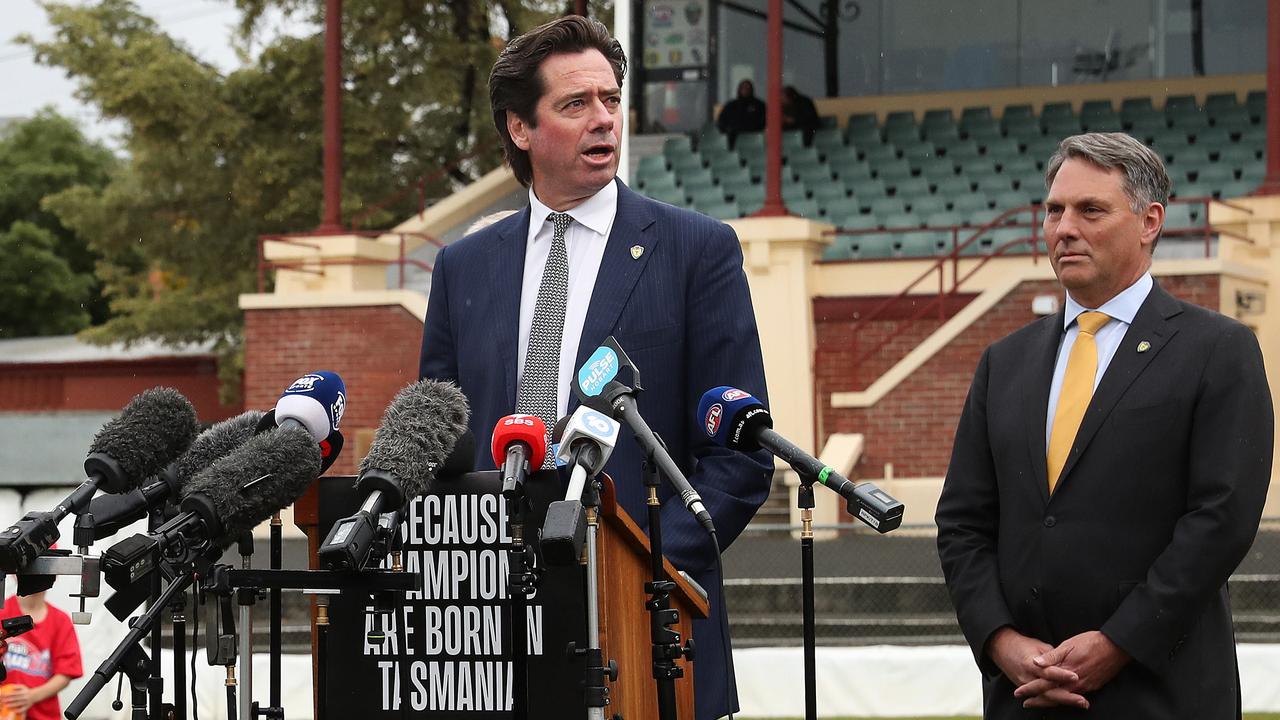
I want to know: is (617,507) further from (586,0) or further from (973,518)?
(586,0)

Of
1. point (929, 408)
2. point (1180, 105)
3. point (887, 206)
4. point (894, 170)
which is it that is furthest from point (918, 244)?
point (1180, 105)

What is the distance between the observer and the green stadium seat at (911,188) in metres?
21.6

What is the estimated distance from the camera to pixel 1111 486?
4082 millimetres

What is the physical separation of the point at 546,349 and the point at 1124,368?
1388 millimetres

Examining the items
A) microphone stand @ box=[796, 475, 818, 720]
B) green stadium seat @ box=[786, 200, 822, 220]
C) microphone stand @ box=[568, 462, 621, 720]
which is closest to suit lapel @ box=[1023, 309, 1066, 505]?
microphone stand @ box=[796, 475, 818, 720]

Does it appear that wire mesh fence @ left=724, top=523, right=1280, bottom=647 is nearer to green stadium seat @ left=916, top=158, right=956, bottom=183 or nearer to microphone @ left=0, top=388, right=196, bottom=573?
microphone @ left=0, top=388, right=196, bottom=573

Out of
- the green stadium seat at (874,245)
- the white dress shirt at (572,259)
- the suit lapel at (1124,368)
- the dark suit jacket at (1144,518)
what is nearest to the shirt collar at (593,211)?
the white dress shirt at (572,259)

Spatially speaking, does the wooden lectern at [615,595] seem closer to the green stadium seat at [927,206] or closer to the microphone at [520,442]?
the microphone at [520,442]

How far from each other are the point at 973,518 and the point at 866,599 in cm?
882

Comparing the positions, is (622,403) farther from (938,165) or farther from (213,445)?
(938,165)

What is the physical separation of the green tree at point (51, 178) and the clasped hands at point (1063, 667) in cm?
4124

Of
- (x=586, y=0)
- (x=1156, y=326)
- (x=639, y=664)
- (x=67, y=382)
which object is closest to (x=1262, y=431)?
(x=1156, y=326)

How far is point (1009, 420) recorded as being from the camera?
14.2 feet

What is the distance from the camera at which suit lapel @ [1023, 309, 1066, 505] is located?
4.22m
